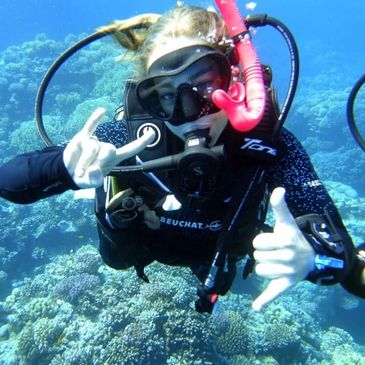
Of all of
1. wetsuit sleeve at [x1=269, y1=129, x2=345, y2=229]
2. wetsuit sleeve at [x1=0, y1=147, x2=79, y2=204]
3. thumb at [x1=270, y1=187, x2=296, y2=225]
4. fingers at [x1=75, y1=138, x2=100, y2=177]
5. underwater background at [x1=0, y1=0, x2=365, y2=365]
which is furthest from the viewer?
underwater background at [x1=0, y1=0, x2=365, y2=365]

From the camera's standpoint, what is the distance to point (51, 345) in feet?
20.3

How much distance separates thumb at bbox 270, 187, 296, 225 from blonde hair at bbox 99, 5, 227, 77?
1.22m

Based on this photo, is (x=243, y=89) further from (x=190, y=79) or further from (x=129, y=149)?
(x=129, y=149)

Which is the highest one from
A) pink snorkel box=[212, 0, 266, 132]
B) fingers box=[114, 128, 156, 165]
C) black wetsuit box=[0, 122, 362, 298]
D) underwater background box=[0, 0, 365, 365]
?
pink snorkel box=[212, 0, 266, 132]

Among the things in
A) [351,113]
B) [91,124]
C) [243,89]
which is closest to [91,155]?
[91,124]

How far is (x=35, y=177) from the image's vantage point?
6.60 ft

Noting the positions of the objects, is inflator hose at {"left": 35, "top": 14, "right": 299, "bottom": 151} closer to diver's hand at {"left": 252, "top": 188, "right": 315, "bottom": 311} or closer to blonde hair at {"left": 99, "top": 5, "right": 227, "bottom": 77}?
blonde hair at {"left": 99, "top": 5, "right": 227, "bottom": 77}

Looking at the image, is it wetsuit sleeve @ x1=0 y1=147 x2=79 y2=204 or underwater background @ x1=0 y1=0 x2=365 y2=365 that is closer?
wetsuit sleeve @ x1=0 y1=147 x2=79 y2=204

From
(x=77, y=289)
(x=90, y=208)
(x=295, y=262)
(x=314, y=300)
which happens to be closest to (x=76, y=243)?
(x=90, y=208)

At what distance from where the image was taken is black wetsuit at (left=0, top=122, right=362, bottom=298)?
2041 mm

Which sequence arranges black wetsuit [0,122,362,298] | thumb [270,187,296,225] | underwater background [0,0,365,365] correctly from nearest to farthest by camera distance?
thumb [270,187,296,225] < black wetsuit [0,122,362,298] < underwater background [0,0,365,365]

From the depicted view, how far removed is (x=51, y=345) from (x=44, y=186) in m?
5.17

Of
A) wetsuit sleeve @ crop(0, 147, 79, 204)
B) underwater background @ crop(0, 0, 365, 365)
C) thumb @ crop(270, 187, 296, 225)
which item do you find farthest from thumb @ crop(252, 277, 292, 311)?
underwater background @ crop(0, 0, 365, 365)

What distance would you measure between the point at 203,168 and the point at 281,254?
74cm
